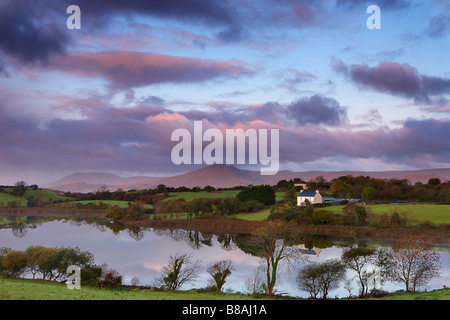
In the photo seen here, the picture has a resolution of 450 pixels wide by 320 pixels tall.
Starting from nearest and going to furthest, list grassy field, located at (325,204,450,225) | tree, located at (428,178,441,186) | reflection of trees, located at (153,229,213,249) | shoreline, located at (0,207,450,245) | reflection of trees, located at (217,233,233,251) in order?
1. reflection of trees, located at (217,233,233,251)
2. shoreline, located at (0,207,450,245)
3. reflection of trees, located at (153,229,213,249)
4. grassy field, located at (325,204,450,225)
5. tree, located at (428,178,441,186)

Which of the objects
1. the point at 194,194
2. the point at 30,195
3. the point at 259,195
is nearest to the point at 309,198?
the point at 259,195

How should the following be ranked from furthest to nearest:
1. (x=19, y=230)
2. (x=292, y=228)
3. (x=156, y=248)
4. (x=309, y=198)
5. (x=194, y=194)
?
(x=194, y=194) → (x=309, y=198) → (x=19, y=230) → (x=292, y=228) → (x=156, y=248)

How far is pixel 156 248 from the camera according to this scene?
55344 mm

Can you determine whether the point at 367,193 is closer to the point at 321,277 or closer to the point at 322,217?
the point at 322,217

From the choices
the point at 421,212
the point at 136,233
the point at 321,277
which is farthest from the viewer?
the point at 136,233

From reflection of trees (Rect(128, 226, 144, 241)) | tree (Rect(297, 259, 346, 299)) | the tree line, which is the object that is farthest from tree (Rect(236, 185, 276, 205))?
tree (Rect(297, 259, 346, 299))

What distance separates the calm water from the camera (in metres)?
33.5

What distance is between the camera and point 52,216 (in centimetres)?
10944

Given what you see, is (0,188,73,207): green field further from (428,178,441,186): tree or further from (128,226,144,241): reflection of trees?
(428,178,441,186): tree

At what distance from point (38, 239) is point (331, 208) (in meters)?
54.3

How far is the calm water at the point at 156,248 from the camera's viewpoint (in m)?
33.5

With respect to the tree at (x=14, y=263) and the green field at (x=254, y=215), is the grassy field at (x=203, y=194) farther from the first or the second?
the tree at (x=14, y=263)

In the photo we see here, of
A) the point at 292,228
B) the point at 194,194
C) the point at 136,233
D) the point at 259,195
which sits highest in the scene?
the point at 194,194
